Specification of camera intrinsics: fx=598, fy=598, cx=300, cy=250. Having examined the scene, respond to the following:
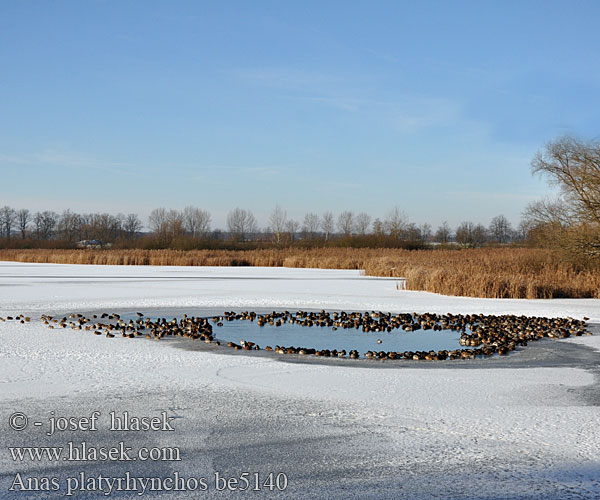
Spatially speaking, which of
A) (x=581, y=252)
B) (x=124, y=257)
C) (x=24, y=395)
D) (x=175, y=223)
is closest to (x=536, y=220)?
(x=581, y=252)

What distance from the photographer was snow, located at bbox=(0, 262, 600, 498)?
10.4ft

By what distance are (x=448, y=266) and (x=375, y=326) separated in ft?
37.9

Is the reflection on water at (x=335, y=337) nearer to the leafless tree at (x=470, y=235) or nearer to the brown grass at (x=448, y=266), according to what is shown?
the brown grass at (x=448, y=266)

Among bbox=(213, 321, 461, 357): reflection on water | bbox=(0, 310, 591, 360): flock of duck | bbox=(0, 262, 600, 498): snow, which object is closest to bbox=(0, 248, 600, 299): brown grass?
bbox=(0, 310, 591, 360): flock of duck

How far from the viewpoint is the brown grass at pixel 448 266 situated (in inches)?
562

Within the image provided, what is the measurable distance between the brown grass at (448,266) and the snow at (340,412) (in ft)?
21.7

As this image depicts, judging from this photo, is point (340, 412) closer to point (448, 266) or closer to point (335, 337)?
point (335, 337)

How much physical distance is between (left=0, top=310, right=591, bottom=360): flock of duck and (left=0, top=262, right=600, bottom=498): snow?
0.49m

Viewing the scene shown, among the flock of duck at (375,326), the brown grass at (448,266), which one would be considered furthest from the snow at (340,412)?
the brown grass at (448,266)

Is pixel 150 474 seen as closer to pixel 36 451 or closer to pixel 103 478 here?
pixel 103 478

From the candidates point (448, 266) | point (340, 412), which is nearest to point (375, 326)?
point (340, 412)

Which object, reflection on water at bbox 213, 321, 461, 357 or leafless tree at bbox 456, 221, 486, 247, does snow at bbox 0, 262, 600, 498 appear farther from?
leafless tree at bbox 456, 221, 486, 247

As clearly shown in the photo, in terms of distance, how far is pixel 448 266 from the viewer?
19.8 meters

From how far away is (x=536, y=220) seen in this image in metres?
18.3
